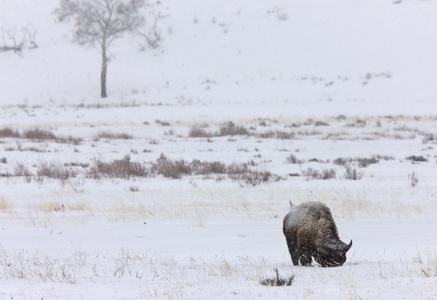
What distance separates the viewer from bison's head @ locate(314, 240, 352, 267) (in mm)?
4867

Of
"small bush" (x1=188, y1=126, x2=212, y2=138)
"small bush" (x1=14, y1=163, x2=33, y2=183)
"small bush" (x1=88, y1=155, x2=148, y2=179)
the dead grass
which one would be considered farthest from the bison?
"small bush" (x1=188, y1=126, x2=212, y2=138)

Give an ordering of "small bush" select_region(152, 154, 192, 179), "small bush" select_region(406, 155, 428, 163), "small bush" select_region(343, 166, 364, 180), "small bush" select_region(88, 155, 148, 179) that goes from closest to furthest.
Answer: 1. "small bush" select_region(343, 166, 364, 180)
2. "small bush" select_region(88, 155, 148, 179)
3. "small bush" select_region(152, 154, 192, 179)
4. "small bush" select_region(406, 155, 428, 163)

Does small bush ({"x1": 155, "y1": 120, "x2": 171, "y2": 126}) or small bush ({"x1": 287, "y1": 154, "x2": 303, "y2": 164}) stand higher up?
small bush ({"x1": 155, "y1": 120, "x2": 171, "y2": 126})

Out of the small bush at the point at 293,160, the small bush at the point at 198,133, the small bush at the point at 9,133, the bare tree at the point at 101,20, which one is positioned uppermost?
the bare tree at the point at 101,20

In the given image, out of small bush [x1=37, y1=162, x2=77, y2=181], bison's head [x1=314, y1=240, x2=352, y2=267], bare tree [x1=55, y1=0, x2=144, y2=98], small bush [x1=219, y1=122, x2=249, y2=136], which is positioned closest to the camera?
bison's head [x1=314, y1=240, x2=352, y2=267]

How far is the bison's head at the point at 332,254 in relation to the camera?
4867mm

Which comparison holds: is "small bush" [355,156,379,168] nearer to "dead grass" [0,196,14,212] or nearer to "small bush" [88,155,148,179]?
"small bush" [88,155,148,179]

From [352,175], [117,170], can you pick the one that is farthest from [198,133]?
[352,175]

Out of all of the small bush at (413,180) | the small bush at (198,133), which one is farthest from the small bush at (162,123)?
the small bush at (413,180)

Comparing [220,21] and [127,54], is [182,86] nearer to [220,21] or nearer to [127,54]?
[127,54]

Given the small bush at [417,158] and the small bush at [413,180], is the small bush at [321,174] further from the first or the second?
the small bush at [417,158]

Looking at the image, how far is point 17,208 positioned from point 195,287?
584 cm

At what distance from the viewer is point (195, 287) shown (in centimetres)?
438

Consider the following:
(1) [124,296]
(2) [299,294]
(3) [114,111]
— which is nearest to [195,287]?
(1) [124,296]
